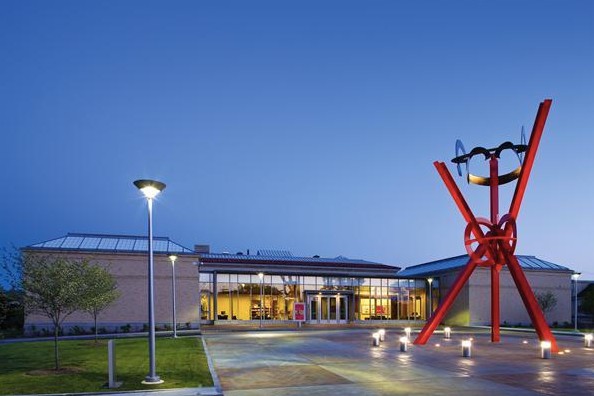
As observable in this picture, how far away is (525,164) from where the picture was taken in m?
25.5

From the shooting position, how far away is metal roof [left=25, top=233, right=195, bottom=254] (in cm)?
4144

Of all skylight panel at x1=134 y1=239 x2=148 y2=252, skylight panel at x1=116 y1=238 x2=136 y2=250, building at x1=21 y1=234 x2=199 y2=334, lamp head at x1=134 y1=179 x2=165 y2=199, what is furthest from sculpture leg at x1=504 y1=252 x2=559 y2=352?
skylight panel at x1=116 y1=238 x2=136 y2=250

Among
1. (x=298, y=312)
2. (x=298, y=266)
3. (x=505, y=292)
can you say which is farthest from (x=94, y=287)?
(x=505, y=292)

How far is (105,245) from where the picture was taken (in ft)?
141

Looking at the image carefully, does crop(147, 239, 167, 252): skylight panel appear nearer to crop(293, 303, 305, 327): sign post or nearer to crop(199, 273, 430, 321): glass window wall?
crop(199, 273, 430, 321): glass window wall

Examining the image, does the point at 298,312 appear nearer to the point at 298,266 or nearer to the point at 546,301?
the point at 298,266

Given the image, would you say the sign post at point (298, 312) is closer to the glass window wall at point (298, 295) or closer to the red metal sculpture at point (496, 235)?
the glass window wall at point (298, 295)

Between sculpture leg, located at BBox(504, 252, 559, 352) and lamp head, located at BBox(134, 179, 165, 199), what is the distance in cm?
1854

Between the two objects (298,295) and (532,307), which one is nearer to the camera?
(532,307)

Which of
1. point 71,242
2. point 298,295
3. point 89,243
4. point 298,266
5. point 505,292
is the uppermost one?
point 71,242

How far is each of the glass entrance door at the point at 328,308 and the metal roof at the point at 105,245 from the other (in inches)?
536

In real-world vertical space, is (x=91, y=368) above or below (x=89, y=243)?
below

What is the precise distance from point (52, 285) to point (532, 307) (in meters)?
20.9

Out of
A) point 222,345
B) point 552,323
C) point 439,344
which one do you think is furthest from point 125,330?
point 552,323
